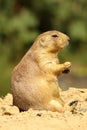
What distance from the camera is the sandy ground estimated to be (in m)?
8.16

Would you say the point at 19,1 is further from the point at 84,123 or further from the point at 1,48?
the point at 84,123

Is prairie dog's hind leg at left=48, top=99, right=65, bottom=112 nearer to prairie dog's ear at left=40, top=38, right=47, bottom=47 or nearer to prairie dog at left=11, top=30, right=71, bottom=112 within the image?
prairie dog at left=11, top=30, right=71, bottom=112

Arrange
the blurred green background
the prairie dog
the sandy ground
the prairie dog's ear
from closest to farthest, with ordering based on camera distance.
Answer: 1. the sandy ground
2. the prairie dog
3. the prairie dog's ear
4. the blurred green background

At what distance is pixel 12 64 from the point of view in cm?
2266

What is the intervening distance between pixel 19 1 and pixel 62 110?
57.1ft

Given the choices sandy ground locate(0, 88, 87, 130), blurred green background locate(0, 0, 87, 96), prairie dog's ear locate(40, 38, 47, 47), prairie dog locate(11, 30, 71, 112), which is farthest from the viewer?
blurred green background locate(0, 0, 87, 96)

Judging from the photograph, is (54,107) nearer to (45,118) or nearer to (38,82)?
(38,82)

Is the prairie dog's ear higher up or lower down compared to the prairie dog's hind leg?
higher up

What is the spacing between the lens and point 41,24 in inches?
1019

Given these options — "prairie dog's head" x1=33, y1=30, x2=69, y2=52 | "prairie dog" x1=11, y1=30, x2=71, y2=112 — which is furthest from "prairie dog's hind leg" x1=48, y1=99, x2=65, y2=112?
"prairie dog's head" x1=33, y1=30, x2=69, y2=52

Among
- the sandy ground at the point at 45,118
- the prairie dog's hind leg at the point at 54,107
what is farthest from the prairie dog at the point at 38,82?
the sandy ground at the point at 45,118

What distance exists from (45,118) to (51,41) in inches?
51.9

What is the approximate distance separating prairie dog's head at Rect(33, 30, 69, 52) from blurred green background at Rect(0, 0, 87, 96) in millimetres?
13590

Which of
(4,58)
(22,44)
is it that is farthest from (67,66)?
(22,44)
